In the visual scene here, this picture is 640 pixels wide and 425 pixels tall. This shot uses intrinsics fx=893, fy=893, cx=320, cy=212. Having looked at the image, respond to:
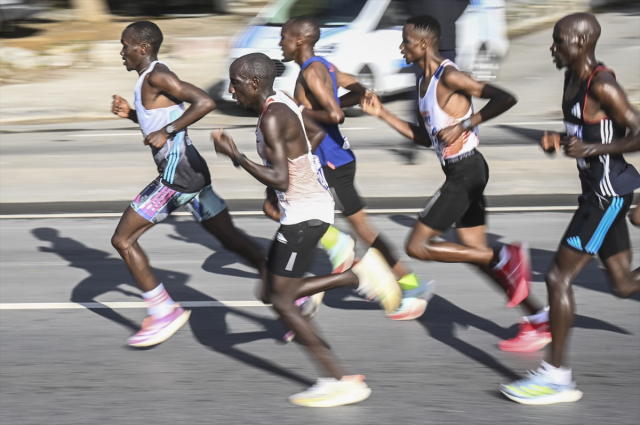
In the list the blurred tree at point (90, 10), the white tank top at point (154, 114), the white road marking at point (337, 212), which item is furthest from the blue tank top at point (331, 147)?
the blurred tree at point (90, 10)

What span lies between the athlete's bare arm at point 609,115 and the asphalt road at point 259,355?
4.11 ft

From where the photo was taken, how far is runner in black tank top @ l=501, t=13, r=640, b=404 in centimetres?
427

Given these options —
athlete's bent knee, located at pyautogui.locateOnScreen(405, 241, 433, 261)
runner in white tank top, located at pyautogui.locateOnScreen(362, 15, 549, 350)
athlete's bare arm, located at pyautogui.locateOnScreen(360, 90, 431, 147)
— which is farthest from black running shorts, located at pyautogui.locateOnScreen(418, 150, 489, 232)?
athlete's bare arm, located at pyautogui.locateOnScreen(360, 90, 431, 147)

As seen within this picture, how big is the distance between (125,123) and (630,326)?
1093 centimetres

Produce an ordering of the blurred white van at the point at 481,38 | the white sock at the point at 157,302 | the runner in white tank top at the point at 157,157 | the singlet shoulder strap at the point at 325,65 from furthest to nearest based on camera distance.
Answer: the blurred white van at the point at 481,38
the singlet shoulder strap at the point at 325,65
the white sock at the point at 157,302
the runner in white tank top at the point at 157,157

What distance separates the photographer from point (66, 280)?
22.2 ft

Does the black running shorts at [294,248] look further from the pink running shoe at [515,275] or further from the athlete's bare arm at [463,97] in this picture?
the pink running shoe at [515,275]

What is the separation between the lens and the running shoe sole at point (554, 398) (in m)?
4.38

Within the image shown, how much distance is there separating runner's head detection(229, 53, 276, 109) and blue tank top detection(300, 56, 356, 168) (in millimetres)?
1526

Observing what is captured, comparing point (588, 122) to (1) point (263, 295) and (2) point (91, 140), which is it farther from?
(2) point (91, 140)

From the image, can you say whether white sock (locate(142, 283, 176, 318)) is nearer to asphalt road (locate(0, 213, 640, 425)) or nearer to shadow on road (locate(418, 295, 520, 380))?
asphalt road (locate(0, 213, 640, 425))

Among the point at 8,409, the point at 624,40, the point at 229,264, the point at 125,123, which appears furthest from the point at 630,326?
the point at 624,40

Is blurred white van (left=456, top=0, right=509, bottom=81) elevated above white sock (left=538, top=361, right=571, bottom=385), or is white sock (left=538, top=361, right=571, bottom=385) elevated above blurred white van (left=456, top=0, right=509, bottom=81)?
white sock (left=538, top=361, right=571, bottom=385)

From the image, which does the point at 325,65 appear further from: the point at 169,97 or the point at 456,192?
the point at 456,192
